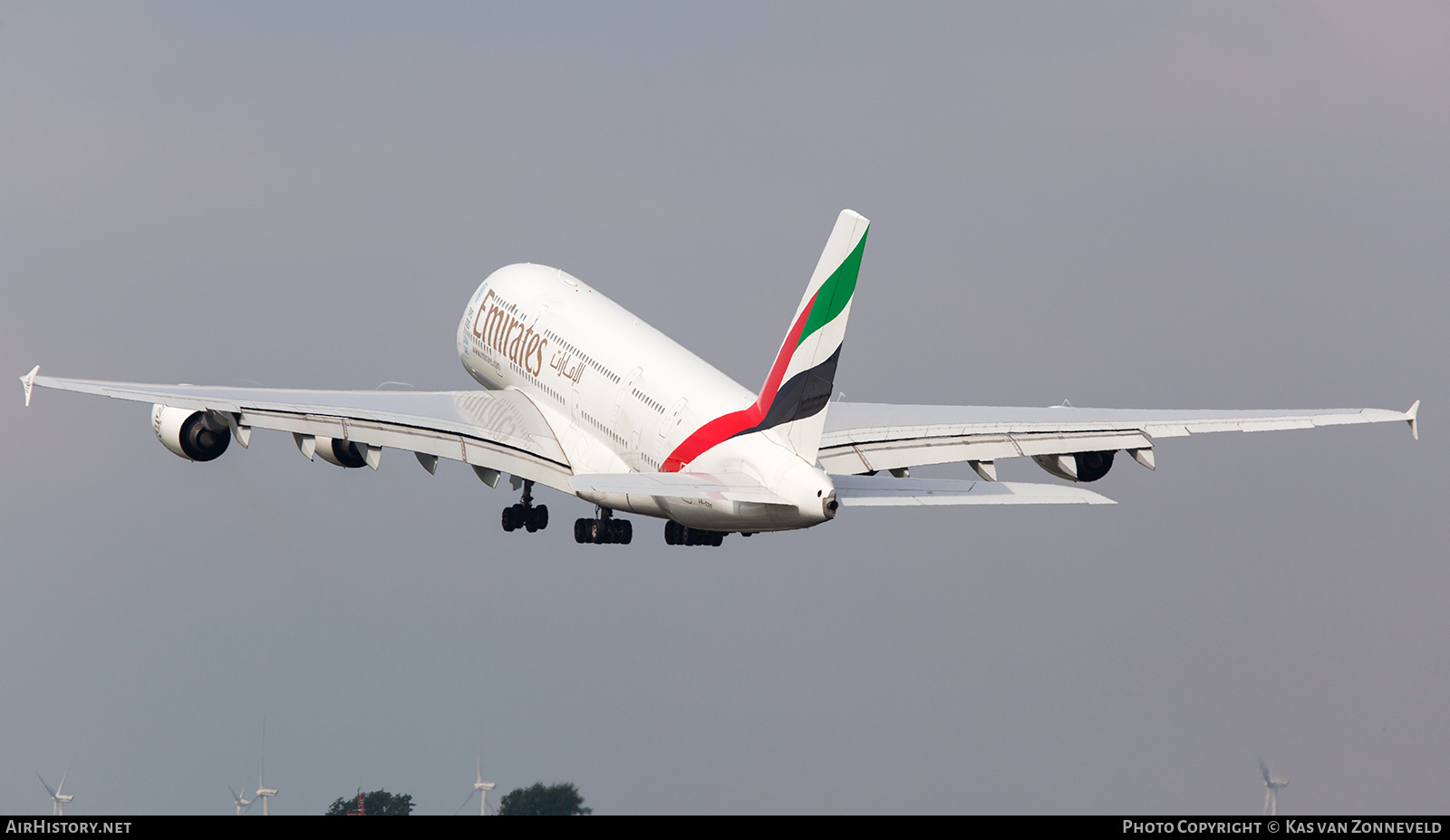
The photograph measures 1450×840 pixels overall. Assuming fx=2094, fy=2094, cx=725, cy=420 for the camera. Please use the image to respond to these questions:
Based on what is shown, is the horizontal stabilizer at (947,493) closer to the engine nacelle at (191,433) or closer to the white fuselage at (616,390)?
the white fuselage at (616,390)

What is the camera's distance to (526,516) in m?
54.7

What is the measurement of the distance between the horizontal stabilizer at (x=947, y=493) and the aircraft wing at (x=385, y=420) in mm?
10841

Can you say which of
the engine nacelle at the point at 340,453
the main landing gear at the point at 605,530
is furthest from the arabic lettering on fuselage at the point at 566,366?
the engine nacelle at the point at 340,453

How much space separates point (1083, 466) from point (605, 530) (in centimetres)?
1210

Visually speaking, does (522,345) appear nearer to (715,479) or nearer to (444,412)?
(444,412)

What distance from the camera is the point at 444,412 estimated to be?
52.7 metres

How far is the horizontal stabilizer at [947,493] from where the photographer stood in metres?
39.5

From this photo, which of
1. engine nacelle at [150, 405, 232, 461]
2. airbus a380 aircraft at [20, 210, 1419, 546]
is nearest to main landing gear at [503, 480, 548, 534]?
airbus a380 aircraft at [20, 210, 1419, 546]

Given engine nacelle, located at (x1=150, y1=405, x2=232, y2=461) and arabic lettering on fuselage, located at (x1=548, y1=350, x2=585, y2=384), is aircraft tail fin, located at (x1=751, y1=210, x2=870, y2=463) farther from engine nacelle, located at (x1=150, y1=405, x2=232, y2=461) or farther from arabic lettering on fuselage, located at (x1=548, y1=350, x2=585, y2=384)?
engine nacelle, located at (x1=150, y1=405, x2=232, y2=461)

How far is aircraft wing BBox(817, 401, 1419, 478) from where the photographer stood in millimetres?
48906
